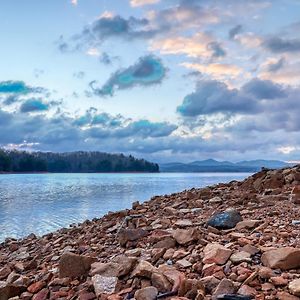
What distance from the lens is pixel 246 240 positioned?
673 centimetres

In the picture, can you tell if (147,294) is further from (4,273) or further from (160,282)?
(4,273)

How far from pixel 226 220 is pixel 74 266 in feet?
9.69

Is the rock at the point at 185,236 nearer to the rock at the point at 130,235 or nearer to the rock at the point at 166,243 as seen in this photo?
the rock at the point at 166,243

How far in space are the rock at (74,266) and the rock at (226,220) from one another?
248 cm

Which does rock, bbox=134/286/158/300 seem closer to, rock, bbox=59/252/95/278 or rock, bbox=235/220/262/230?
rock, bbox=59/252/95/278

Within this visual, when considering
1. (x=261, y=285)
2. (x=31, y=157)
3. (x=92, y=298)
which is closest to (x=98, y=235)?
(x=92, y=298)

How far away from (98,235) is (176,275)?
15.4ft

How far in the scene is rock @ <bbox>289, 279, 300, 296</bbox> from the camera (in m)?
4.97

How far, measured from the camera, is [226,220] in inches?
323

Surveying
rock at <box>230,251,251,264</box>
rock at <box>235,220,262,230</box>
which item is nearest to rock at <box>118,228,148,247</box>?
rock at <box>235,220,262,230</box>

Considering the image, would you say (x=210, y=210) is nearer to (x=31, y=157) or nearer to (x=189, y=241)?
(x=189, y=241)

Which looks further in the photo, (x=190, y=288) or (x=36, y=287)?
(x=36, y=287)

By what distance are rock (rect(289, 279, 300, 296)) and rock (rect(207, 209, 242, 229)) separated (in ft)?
9.58

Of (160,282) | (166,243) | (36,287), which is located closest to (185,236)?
(166,243)
